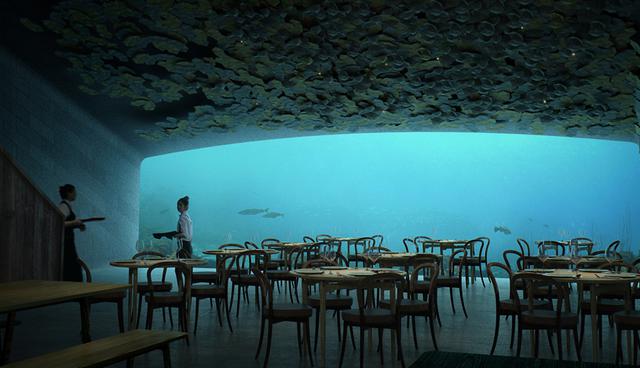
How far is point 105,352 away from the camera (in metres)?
2.83

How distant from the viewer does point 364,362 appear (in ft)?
14.7

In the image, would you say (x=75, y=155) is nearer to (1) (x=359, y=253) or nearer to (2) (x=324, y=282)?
(1) (x=359, y=253)

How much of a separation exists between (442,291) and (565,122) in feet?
14.9

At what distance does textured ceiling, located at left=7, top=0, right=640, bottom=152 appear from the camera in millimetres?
6586

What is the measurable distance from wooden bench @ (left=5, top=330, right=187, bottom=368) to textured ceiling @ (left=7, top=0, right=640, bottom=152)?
4337mm

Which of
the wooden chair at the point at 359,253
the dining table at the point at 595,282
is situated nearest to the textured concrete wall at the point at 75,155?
the wooden chair at the point at 359,253

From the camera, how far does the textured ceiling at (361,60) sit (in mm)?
6586

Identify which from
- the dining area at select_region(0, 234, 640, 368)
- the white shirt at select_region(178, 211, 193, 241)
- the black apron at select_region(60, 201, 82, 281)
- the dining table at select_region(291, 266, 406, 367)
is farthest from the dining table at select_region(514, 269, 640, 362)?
the white shirt at select_region(178, 211, 193, 241)

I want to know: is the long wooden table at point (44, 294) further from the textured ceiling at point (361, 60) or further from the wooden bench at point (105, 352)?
the textured ceiling at point (361, 60)

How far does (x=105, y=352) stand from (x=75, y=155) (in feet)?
30.7

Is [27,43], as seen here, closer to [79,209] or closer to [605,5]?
[79,209]

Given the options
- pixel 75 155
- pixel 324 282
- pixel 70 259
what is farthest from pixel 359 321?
pixel 75 155

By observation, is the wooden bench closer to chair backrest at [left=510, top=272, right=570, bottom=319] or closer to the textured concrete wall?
chair backrest at [left=510, top=272, right=570, bottom=319]

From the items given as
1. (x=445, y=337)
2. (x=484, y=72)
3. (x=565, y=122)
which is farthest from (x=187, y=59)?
(x=565, y=122)
